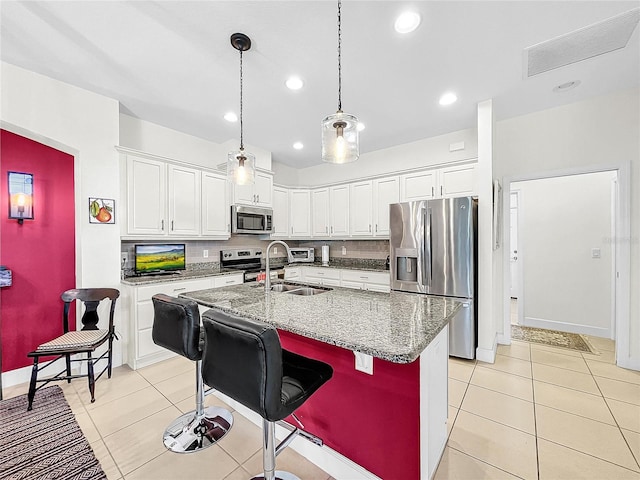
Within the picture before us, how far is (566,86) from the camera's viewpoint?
2.70 meters

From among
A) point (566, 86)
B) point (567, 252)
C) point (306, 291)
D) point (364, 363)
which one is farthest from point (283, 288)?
point (567, 252)

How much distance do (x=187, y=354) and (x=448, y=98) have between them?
332cm

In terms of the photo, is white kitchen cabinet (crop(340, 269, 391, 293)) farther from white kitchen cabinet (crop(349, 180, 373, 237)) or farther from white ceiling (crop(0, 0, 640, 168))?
white ceiling (crop(0, 0, 640, 168))

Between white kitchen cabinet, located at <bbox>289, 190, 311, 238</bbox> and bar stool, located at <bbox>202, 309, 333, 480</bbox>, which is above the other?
white kitchen cabinet, located at <bbox>289, 190, 311, 238</bbox>

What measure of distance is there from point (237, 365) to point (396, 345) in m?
0.66

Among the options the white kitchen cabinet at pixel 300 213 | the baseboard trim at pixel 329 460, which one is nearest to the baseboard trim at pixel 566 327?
the white kitchen cabinet at pixel 300 213

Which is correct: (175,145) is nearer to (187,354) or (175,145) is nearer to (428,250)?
(187,354)

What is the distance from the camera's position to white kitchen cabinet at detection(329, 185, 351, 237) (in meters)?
4.59

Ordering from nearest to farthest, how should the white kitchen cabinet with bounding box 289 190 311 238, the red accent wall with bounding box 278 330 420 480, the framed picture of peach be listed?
1. the red accent wall with bounding box 278 330 420 480
2. the framed picture of peach
3. the white kitchen cabinet with bounding box 289 190 311 238

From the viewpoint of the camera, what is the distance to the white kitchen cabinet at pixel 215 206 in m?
3.73

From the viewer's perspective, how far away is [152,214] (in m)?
3.23

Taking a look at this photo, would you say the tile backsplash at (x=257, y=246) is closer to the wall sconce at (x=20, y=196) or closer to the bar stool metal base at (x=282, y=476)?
the wall sconce at (x=20, y=196)

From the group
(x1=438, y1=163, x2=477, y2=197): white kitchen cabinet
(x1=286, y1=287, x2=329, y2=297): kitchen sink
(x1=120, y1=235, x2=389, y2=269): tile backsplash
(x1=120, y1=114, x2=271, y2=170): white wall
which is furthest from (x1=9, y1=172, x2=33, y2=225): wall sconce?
(x1=438, y1=163, x2=477, y2=197): white kitchen cabinet

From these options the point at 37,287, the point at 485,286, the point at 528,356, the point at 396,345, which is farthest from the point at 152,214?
the point at 528,356
